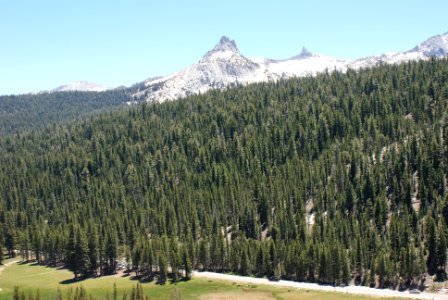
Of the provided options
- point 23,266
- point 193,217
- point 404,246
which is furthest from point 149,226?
point 404,246

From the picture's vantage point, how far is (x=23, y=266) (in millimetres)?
171250

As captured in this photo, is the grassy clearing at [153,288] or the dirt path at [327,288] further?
the grassy clearing at [153,288]

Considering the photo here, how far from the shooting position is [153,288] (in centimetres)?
13438

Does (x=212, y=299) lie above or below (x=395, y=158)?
below

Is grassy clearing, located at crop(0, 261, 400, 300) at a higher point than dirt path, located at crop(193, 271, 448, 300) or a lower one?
higher

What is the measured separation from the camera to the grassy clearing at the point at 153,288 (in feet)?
399

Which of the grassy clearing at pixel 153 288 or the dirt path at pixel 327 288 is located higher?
the grassy clearing at pixel 153 288

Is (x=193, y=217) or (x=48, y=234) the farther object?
(x=193, y=217)

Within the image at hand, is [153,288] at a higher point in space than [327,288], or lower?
higher

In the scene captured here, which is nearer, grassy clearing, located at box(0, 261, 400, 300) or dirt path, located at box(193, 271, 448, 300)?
dirt path, located at box(193, 271, 448, 300)

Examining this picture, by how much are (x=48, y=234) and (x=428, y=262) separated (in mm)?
128870

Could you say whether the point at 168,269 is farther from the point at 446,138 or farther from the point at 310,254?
the point at 446,138

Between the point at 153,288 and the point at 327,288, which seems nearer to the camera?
the point at 327,288

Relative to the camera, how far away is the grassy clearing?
399 ft
